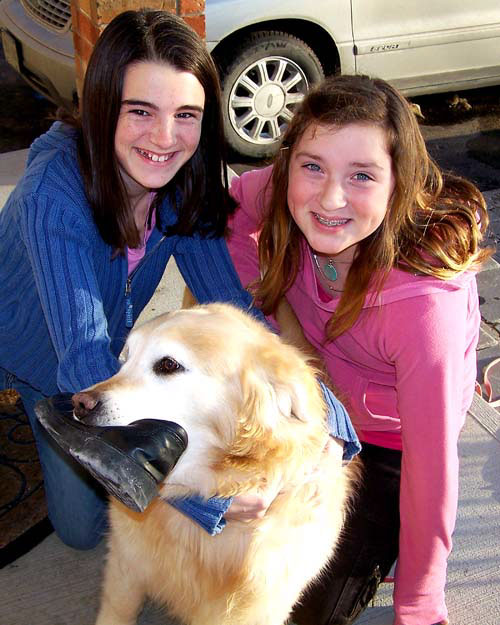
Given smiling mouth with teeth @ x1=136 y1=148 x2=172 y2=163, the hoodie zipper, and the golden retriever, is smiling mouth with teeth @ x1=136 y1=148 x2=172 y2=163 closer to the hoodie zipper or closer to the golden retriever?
the hoodie zipper

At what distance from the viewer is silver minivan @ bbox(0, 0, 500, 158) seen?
15.1 ft

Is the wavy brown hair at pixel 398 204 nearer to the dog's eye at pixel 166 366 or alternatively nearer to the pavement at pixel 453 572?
the dog's eye at pixel 166 366

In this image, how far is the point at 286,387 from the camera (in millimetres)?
1745

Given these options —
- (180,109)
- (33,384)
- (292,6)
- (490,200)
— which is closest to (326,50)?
(292,6)

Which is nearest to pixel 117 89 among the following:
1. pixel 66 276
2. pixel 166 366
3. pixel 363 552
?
pixel 66 276

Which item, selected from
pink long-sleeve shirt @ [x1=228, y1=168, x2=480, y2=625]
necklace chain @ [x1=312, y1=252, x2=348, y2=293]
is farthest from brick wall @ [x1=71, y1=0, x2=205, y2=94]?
pink long-sleeve shirt @ [x1=228, y1=168, x2=480, y2=625]

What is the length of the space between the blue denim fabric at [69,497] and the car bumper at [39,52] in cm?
→ 281

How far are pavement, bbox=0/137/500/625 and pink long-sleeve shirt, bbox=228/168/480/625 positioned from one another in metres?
0.16

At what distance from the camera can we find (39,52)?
4660 millimetres

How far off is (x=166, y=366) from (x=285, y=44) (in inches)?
143

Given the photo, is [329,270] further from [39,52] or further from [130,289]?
[39,52]

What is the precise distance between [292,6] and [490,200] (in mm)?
1863

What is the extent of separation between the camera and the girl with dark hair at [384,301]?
6.68 ft

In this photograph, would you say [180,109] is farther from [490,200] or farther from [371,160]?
[490,200]
